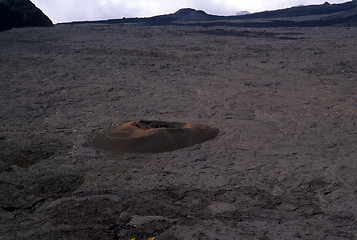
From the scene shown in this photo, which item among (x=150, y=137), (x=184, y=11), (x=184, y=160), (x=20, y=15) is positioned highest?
(x=184, y=11)

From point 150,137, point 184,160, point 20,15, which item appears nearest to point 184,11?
point 20,15

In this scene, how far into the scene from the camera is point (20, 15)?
17.9 metres

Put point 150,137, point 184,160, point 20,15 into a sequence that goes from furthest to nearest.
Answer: point 20,15
point 150,137
point 184,160

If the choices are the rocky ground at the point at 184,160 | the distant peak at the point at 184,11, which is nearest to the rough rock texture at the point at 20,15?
the rocky ground at the point at 184,160

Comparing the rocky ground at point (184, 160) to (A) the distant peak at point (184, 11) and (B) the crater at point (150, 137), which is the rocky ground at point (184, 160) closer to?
(B) the crater at point (150, 137)

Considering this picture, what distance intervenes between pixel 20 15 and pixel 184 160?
18127mm

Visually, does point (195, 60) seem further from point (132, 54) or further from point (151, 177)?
point (151, 177)

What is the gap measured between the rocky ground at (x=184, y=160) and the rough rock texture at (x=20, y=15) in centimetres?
1195

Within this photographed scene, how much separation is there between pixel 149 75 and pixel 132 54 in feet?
9.30

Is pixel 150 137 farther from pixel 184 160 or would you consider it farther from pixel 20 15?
pixel 20 15

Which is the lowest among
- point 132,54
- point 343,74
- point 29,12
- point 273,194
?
point 273,194

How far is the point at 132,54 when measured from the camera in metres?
9.40

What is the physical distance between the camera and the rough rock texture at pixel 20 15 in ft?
55.7

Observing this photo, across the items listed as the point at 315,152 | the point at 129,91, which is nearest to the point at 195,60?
the point at 129,91
